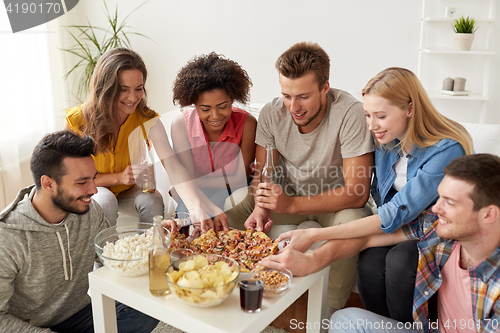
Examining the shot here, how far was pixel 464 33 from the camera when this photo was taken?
2920 millimetres

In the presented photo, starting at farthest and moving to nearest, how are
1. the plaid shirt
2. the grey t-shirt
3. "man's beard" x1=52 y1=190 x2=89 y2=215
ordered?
the grey t-shirt < "man's beard" x1=52 y1=190 x2=89 y2=215 < the plaid shirt

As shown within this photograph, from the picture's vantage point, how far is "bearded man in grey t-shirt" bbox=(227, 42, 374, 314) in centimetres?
192

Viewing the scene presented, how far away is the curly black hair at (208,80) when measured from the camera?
2.09 metres

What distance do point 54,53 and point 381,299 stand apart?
9.98 ft

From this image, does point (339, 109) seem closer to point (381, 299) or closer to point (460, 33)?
point (381, 299)

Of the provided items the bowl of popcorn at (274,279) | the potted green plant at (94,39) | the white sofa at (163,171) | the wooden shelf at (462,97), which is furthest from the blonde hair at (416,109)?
the potted green plant at (94,39)

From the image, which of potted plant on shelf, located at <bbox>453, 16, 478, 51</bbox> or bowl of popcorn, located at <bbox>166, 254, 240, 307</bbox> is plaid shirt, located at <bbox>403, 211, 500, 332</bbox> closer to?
bowl of popcorn, located at <bbox>166, 254, 240, 307</bbox>

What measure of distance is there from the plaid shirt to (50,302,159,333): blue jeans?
0.96 metres

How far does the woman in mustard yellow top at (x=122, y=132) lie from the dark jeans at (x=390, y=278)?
0.75 metres

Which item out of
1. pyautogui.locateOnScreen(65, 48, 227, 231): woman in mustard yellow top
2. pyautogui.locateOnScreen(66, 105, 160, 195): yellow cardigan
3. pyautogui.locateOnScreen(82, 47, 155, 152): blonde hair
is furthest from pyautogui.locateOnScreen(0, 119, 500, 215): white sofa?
pyautogui.locateOnScreen(82, 47, 155, 152): blonde hair

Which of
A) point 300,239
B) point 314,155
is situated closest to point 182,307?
point 300,239

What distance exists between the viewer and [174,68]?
375cm

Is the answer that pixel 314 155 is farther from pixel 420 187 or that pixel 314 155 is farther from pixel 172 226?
pixel 172 226

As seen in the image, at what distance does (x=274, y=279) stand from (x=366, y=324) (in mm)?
389
